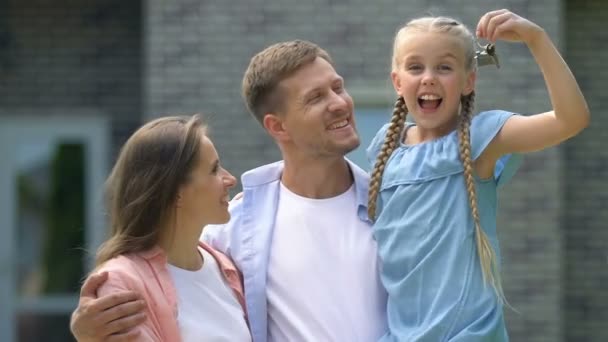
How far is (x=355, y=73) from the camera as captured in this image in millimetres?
7828

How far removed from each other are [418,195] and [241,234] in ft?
1.62

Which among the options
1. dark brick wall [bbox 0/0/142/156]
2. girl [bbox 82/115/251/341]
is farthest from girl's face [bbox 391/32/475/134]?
dark brick wall [bbox 0/0/142/156]

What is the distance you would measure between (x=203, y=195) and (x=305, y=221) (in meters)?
0.37

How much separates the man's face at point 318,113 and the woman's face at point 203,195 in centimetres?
31

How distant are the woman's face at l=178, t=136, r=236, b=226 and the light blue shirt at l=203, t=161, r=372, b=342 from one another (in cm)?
24

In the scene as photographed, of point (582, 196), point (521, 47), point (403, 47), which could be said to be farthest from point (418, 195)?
point (582, 196)

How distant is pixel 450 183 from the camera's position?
3158 mm

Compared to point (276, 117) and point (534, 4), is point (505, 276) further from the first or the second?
point (276, 117)

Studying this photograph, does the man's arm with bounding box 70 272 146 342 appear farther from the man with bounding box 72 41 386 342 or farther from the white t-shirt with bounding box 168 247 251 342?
the man with bounding box 72 41 386 342

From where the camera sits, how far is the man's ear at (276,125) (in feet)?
11.2

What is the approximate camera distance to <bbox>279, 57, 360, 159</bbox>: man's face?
3.32 m

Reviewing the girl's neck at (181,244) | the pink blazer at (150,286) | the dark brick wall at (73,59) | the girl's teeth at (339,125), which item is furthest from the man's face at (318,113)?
the dark brick wall at (73,59)

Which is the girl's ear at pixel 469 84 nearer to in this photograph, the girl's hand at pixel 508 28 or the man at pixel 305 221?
the girl's hand at pixel 508 28

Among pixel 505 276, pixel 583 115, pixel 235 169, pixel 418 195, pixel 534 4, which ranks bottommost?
pixel 505 276
